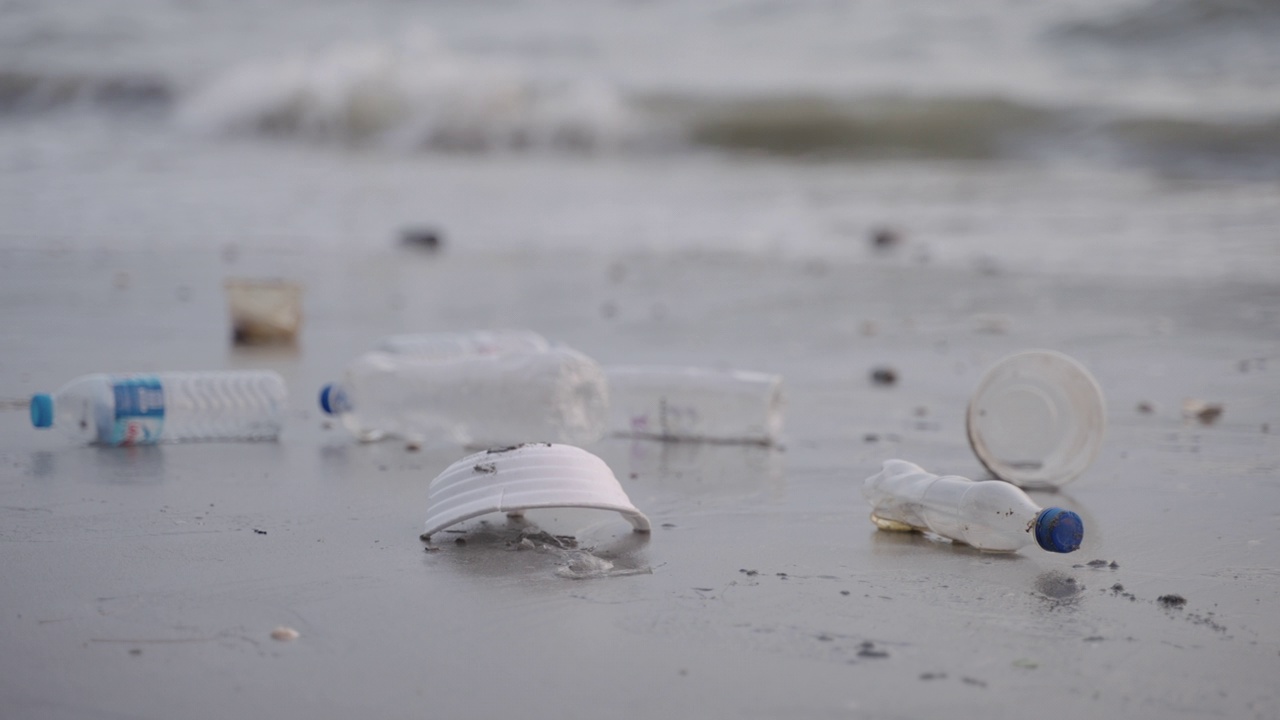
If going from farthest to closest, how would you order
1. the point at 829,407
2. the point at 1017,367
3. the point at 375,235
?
the point at 375,235 < the point at 829,407 < the point at 1017,367

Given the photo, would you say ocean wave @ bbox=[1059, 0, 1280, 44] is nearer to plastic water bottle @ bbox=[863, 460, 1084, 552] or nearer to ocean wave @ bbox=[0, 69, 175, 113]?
ocean wave @ bbox=[0, 69, 175, 113]

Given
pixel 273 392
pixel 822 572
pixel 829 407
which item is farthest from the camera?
pixel 829 407

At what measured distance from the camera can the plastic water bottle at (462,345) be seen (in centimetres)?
429

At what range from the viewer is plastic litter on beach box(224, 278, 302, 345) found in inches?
201

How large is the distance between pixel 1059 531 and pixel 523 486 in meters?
1.04

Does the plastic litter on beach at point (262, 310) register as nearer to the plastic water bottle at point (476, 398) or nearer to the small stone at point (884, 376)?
the plastic water bottle at point (476, 398)

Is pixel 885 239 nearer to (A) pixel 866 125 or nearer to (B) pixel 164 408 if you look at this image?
(B) pixel 164 408

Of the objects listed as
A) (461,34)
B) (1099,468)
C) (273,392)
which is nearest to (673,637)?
(1099,468)

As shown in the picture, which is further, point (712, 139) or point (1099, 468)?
point (712, 139)

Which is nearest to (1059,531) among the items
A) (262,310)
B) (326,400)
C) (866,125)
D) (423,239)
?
(326,400)

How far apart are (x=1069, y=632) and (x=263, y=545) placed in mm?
Result: 1515

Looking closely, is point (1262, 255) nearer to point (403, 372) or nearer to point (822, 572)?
point (403, 372)

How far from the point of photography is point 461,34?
72.6ft

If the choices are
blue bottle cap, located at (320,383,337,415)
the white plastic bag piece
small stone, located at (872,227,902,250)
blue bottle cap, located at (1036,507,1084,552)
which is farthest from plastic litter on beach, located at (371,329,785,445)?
small stone, located at (872,227,902,250)
